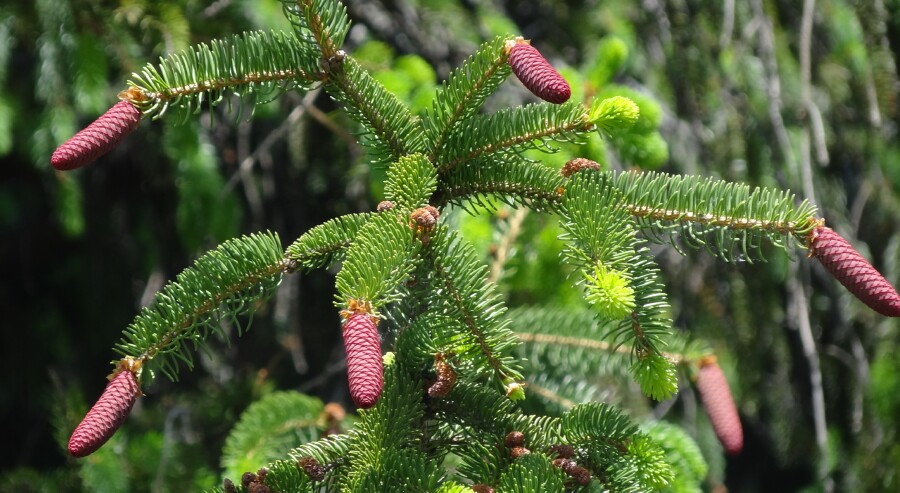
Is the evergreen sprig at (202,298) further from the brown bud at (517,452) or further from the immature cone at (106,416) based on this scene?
Result: the brown bud at (517,452)

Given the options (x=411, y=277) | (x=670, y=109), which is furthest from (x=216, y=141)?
(x=411, y=277)

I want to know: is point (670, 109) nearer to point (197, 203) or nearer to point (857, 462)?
point (857, 462)

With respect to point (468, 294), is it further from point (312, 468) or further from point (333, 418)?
point (333, 418)

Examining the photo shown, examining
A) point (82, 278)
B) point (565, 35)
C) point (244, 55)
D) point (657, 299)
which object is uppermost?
point (244, 55)

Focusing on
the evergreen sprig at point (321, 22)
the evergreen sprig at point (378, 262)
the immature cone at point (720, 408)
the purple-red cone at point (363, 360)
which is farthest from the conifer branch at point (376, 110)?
the immature cone at point (720, 408)

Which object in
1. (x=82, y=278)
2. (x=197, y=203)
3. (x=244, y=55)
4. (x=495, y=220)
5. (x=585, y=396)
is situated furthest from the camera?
(x=82, y=278)

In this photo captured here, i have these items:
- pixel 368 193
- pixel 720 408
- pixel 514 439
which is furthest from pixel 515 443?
pixel 368 193
